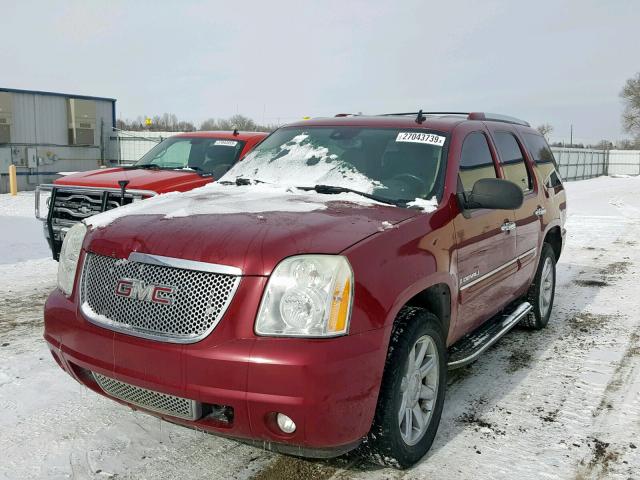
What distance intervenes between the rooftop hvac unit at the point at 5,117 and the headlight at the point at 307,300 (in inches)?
909

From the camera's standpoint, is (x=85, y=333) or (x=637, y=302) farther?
(x=637, y=302)

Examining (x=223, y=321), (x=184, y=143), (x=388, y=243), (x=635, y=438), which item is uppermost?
(x=184, y=143)

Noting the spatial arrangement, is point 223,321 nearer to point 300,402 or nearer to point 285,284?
point 285,284

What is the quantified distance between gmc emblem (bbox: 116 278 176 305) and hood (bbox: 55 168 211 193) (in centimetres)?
390

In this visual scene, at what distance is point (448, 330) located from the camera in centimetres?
355

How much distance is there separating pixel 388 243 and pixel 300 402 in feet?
2.82

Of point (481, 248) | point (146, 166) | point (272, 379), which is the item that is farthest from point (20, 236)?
point (272, 379)

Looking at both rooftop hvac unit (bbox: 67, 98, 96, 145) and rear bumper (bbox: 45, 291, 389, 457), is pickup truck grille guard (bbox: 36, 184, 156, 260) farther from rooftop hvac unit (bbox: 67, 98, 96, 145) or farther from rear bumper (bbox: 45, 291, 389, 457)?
rooftop hvac unit (bbox: 67, 98, 96, 145)

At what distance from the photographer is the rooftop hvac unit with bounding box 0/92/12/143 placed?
2216 cm

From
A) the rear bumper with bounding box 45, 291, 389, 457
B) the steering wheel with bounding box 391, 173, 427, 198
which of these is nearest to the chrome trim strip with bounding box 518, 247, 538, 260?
the steering wheel with bounding box 391, 173, 427, 198

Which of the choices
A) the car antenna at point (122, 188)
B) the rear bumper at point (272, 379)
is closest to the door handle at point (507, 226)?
the rear bumper at point (272, 379)

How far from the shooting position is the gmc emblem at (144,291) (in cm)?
263

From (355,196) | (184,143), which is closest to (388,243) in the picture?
(355,196)

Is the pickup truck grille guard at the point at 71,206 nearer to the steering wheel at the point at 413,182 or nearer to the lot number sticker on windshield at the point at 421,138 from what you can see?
the lot number sticker on windshield at the point at 421,138
